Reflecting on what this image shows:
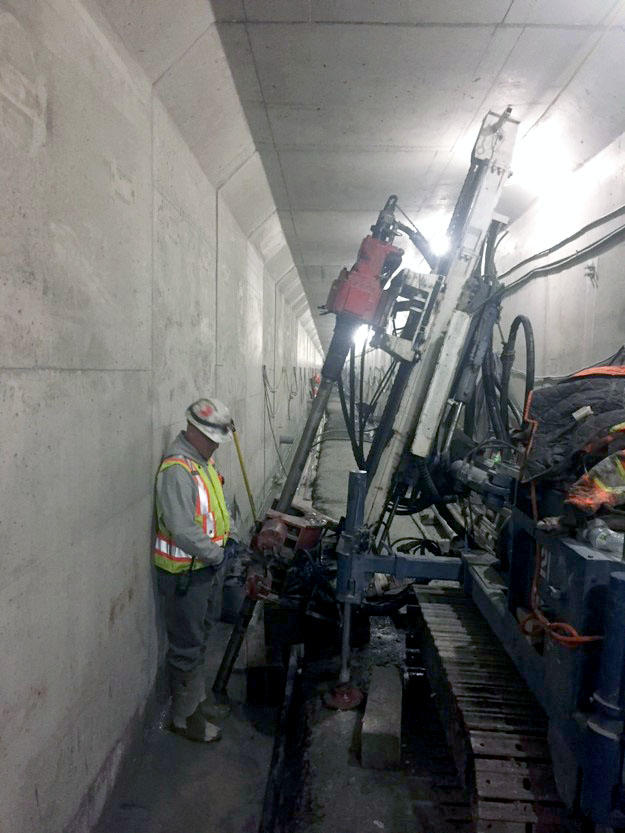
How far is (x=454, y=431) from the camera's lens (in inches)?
183

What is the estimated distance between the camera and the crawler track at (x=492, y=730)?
6.07 feet

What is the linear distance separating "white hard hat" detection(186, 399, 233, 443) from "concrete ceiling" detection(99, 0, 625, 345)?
189 cm

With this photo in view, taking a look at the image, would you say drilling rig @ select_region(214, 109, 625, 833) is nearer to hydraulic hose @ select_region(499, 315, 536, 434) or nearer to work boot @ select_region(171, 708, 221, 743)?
hydraulic hose @ select_region(499, 315, 536, 434)

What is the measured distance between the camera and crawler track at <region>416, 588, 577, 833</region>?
1.85 metres

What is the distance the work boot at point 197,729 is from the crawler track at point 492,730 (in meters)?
1.41

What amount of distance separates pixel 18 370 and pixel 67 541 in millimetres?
756

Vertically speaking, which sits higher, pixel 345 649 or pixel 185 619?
pixel 185 619

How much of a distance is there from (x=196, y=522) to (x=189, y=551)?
0.60ft

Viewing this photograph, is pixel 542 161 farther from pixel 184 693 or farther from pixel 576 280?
pixel 184 693

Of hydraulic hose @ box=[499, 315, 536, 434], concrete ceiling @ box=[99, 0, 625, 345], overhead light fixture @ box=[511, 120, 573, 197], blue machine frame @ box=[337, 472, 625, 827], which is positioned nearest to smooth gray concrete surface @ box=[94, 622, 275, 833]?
blue machine frame @ box=[337, 472, 625, 827]

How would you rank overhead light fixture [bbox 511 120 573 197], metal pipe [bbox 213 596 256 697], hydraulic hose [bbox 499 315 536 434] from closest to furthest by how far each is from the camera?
1. metal pipe [bbox 213 596 256 697]
2. overhead light fixture [bbox 511 120 573 197]
3. hydraulic hose [bbox 499 315 536 434]

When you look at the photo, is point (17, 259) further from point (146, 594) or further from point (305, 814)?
point (305, 814)

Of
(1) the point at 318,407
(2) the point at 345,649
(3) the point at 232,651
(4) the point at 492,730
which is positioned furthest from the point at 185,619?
(1) the point at 318,407

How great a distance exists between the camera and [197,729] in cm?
335
